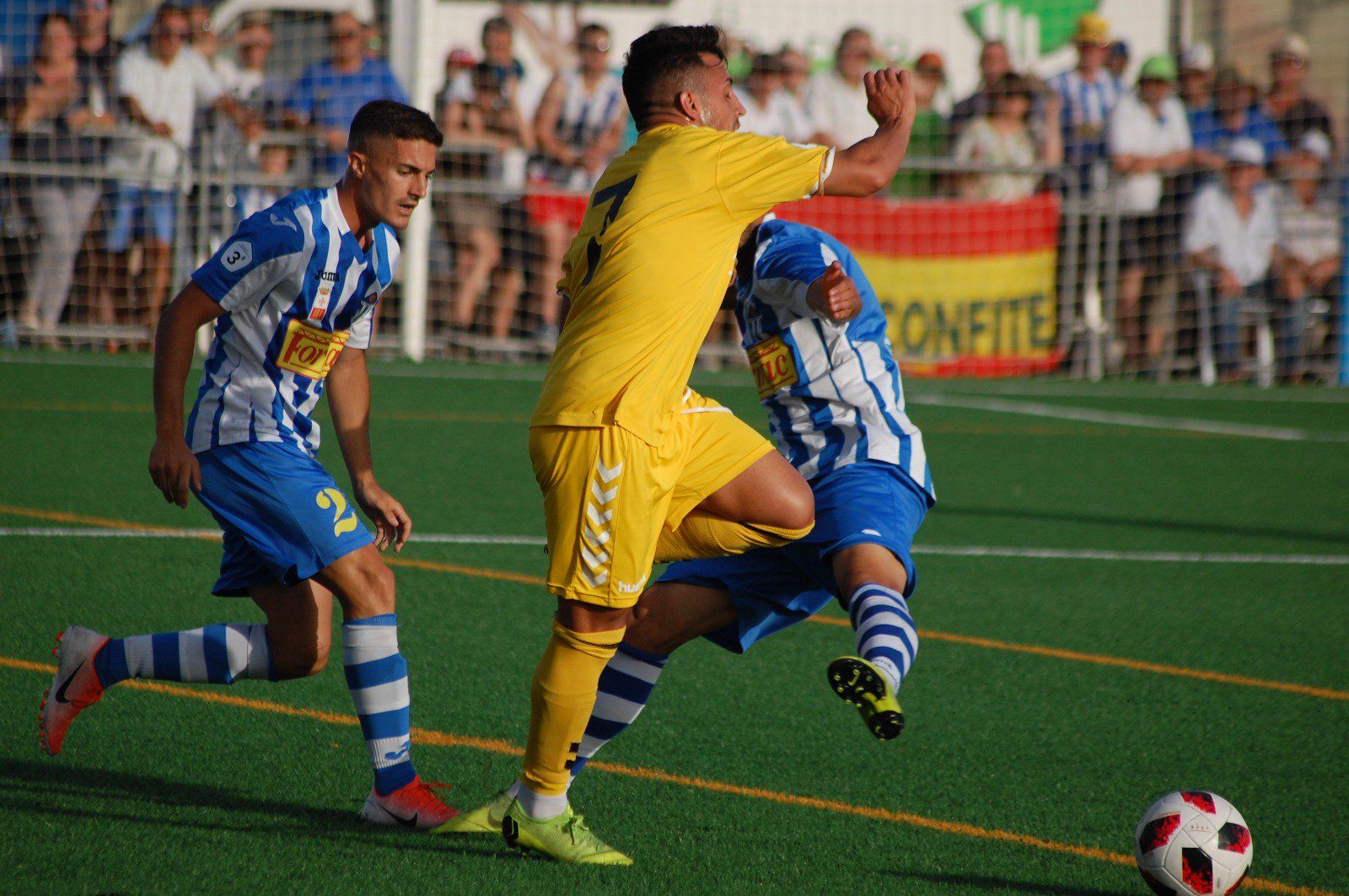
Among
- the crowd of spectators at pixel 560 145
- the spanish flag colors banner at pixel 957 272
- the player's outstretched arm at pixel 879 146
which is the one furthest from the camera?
the spanish flag colors banner at pixel 957 272

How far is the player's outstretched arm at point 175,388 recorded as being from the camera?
3664 mm

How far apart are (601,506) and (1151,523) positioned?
5578 millimetres

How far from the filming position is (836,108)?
14.5 meters

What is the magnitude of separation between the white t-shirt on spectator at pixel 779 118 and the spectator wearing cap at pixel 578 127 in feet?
3.80

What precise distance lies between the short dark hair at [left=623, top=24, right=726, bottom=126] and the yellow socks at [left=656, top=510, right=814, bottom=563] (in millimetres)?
910

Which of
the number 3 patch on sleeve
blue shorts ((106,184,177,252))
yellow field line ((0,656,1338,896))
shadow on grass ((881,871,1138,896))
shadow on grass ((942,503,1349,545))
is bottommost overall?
shadow on grass ((881,871,1138,896))

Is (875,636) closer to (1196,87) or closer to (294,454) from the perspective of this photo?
(294,454)

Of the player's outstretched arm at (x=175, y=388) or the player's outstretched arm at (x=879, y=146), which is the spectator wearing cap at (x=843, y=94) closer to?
the player's outstretched arm at (x=879, y=146)

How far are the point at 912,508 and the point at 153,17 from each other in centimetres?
1127

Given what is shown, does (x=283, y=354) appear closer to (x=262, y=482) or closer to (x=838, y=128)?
(x=262, y=482)

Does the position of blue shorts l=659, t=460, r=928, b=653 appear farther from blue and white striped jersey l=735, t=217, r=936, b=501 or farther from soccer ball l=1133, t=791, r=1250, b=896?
soccer ball l=1133, t=791, r=1250, b=896

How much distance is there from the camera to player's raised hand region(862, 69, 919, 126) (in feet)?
11.6

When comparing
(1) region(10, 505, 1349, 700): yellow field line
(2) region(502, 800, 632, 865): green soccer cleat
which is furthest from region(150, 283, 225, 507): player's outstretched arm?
(1) region(10, 505, 1349, 700): yellow field line

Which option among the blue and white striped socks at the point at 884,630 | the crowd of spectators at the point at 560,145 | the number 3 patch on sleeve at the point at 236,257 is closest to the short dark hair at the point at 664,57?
the number 3 patch on sleeve at the point at 236,257
